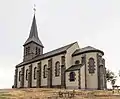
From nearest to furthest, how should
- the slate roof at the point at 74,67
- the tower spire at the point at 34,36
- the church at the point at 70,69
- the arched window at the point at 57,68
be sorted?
the church at the point at 70,69, the slate roof at the point at 74,67, the arched window at the point at 57,68, the tower spire at the point at 34,36

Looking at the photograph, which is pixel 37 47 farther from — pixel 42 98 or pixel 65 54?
pixel 42 98

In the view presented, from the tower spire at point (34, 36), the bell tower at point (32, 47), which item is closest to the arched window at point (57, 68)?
the bell tower at point (32, 47)

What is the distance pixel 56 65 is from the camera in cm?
4431

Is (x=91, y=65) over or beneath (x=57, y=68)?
over

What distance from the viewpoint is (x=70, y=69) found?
40.8m

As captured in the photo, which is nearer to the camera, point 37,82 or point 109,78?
point 37,82

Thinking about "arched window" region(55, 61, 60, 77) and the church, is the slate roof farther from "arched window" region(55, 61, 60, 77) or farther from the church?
"arched window" region(55, 61, 60, 77)

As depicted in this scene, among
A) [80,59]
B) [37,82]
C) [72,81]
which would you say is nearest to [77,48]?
[80,59]

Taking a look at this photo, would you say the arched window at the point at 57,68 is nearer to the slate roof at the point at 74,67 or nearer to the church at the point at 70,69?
the church at the point at 70,69

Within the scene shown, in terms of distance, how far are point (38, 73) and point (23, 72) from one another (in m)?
8.64

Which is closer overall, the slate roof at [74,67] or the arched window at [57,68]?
the slate roof at [74,67]

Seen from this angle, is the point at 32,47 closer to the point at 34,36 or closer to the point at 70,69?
the point at 34,36

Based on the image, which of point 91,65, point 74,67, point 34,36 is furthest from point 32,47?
point 91,65

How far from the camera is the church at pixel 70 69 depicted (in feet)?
129
